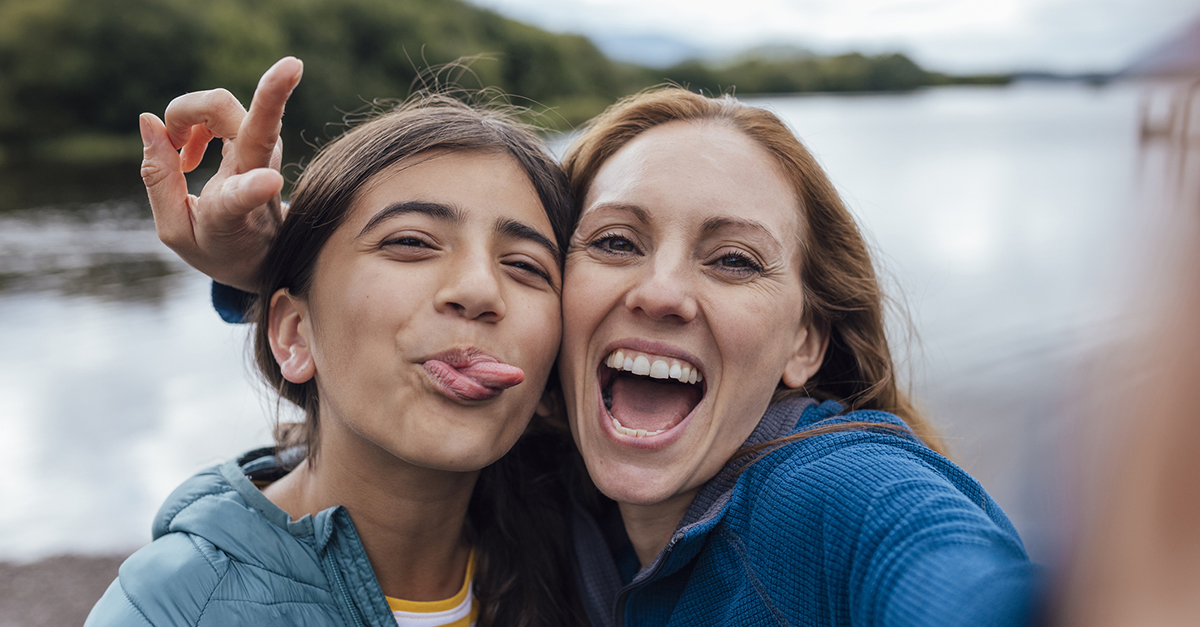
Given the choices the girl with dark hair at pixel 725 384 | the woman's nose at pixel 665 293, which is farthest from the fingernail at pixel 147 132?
the woman's nose at pixel 665 293

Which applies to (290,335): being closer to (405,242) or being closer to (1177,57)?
(405,242)

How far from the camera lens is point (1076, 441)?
0.95 metres

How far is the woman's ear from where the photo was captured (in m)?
2.60

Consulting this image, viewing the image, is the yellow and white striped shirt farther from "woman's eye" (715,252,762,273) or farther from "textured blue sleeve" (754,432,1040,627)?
"woman's eye" (715,252,762,273)

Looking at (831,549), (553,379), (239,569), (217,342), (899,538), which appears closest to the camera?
(899,538)

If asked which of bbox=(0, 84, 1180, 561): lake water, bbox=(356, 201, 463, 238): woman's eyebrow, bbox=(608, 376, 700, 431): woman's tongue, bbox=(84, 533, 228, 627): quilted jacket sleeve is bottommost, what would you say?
bbox=(0, 84, 1180, 561): lake water

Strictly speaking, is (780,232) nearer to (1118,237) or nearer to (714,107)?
(714,107)

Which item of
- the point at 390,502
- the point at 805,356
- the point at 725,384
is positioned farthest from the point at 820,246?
the point at 390,502

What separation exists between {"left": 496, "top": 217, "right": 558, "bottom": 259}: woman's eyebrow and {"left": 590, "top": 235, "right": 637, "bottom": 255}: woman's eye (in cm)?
15

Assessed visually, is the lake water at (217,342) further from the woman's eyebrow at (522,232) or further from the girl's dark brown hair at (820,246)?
the woman's eyebrow at (522,232)

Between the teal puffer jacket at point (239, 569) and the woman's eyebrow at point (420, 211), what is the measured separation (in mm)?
850

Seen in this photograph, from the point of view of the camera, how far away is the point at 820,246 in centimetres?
266

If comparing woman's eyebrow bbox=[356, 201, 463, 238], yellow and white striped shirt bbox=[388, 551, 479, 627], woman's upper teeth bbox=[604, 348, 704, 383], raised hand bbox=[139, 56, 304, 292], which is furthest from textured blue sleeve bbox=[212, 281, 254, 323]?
woman's upper teeth bbox=[604, 348, 704, 383]

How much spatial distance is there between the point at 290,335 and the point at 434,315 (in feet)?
2.06
